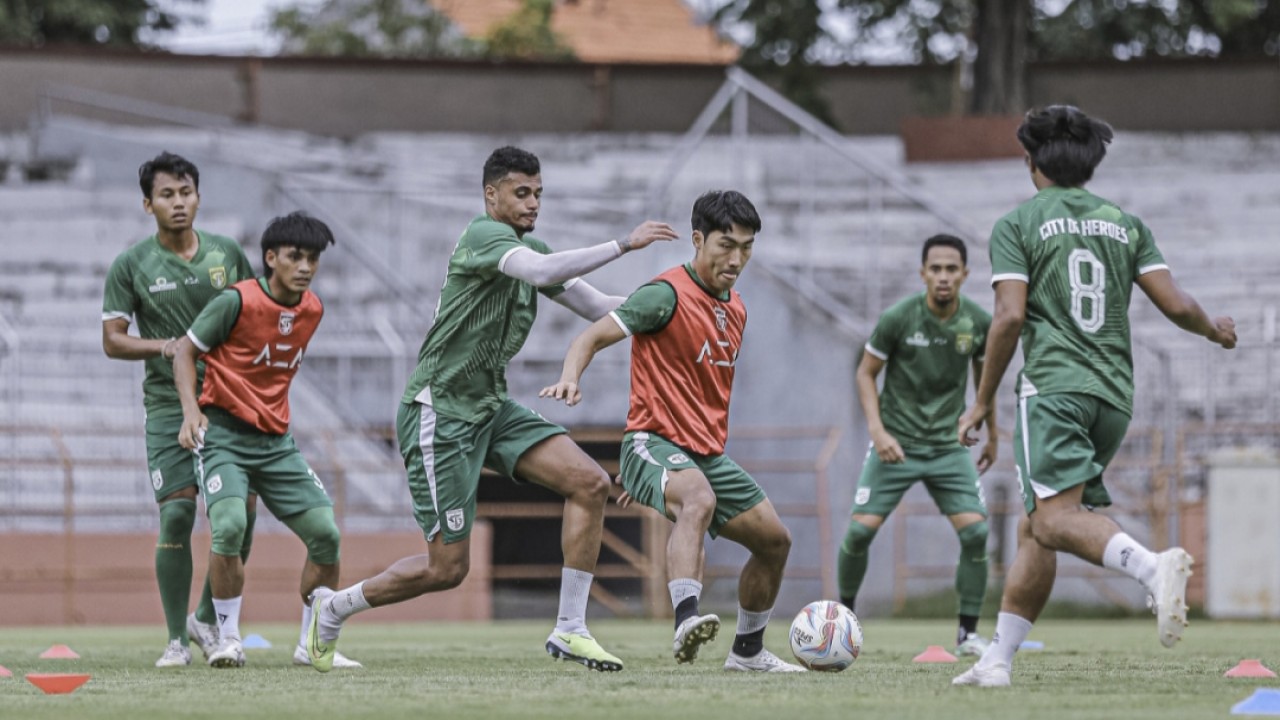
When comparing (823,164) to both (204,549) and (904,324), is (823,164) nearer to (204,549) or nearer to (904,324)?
(204,549)

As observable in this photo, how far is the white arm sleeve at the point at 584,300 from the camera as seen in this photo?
901cm

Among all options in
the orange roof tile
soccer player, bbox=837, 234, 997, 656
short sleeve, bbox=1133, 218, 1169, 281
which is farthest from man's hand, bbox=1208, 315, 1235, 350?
the orange roof tile

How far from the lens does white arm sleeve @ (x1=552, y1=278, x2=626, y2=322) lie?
29.6 ft

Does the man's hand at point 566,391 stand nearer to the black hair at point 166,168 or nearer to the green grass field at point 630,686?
the green grass field at point 630,686

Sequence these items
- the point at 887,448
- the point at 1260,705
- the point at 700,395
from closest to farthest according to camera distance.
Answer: the point at 1260,705, the point at 700,395, the point at 887,448

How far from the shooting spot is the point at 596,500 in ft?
28.4

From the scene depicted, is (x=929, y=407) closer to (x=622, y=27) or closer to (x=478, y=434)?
(x=478, y=434)

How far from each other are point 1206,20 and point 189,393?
25.0 metres

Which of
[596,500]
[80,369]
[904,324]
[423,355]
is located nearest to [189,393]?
[423,355]

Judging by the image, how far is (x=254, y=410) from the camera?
963 centimetres

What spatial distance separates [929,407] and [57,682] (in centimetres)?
576

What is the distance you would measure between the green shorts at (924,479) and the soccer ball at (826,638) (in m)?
2.63

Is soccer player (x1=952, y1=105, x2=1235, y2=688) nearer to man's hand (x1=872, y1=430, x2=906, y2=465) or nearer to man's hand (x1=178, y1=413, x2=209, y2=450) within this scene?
man's hand (x1=872, y1=430, x2=906, y2=465)

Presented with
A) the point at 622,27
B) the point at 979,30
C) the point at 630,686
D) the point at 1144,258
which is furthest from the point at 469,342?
the point at 622,27
